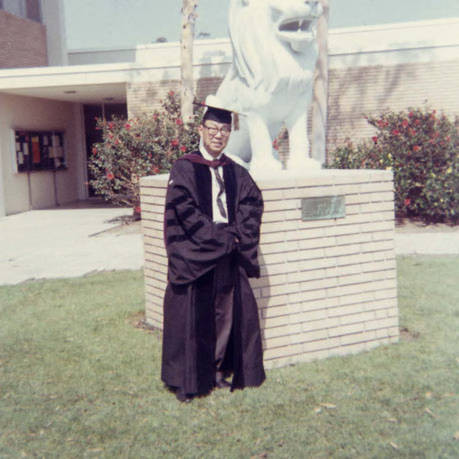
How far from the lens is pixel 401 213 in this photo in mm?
11312

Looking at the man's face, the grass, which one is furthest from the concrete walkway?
the man's face

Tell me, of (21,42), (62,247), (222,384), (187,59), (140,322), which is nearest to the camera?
(222,384)

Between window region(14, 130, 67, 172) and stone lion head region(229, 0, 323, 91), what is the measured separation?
38.8ft

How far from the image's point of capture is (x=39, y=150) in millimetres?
16016

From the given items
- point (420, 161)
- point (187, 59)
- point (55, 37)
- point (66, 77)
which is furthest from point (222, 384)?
point (55, 37)

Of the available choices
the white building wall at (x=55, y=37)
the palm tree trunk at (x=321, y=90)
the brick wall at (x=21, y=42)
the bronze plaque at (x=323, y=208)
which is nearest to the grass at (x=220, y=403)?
the bronze plaque at (x=323, y=208)

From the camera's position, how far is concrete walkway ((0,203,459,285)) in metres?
8.05

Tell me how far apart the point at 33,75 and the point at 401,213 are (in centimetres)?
892

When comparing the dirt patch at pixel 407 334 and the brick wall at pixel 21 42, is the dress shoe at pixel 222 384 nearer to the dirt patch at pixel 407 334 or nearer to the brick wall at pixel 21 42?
the dirt patch at pixel 407 334

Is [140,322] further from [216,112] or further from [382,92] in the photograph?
[382,92]

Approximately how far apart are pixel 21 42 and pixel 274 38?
1474 centimetres

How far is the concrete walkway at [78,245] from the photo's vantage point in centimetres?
805

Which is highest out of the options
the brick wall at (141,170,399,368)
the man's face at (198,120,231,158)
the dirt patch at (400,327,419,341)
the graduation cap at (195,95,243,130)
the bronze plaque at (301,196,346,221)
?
the graduation cap at (195,95,243,130)

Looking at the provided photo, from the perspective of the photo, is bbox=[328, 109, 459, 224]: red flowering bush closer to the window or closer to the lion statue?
the lion statue
